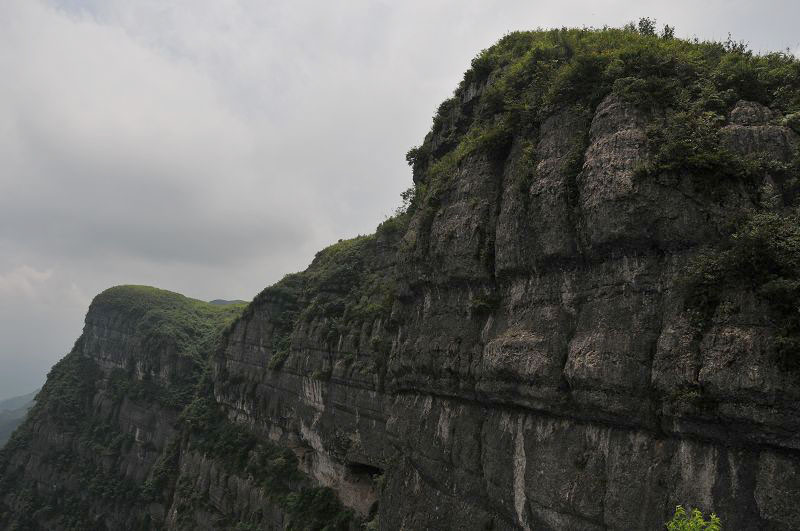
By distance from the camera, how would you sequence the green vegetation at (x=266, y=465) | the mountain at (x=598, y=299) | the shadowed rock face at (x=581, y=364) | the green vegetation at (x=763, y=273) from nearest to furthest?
the green vegetation at (x=763, y=273) < the shadowed rock face at (x=581, y=364) < the mountain at (x=598, y=299) < the green vegetation at (x=266, y=465)

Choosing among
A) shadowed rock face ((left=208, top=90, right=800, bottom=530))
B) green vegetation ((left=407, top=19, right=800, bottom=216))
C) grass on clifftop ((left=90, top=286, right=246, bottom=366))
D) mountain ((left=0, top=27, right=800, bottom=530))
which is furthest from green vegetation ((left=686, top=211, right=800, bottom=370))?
grass on clifftop ((left=90, top=286, right=246, bottom=366))

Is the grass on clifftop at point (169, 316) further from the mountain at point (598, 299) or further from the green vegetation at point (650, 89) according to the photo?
the green vegetation at point (650, 89)

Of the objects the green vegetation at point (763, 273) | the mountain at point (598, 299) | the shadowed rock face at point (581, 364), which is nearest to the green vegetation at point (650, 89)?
the mountain at point (598, 299)

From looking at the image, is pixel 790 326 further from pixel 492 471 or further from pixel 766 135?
pixel 492 471

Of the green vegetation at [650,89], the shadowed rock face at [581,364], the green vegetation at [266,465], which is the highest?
the green vegetation at [650,89]

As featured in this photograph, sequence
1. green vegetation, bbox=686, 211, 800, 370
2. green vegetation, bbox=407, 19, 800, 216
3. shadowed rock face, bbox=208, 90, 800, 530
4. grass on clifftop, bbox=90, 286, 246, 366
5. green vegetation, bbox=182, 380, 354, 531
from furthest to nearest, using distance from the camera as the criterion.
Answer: grass on clifftop, bbox=90, 286, 246, 366
green vegetation, bbox=182, 380, 354, 531
green vegetation, bbox=407, 19, 800, 216
shadowed rock face, bbox=208, 90, 800, 530
green vegetation, bbox=686, 211, 800, 370

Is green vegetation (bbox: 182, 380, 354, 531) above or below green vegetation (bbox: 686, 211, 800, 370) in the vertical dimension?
below

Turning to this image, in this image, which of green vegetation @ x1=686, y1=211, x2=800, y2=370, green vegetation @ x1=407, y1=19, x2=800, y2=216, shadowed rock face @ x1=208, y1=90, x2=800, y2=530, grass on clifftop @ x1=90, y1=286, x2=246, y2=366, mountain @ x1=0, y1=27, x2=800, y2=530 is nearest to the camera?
green vegetation @ x1=686, y1=211, x2=800, y2=370

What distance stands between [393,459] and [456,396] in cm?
581

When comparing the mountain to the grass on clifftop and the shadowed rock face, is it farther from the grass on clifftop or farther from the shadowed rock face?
the grass on clifftop

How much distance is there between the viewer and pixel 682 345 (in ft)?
36.3

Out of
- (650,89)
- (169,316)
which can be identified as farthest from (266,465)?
(169,316)

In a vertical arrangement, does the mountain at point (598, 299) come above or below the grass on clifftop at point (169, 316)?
below

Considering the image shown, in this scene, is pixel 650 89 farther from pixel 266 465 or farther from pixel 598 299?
pixel 266 465
